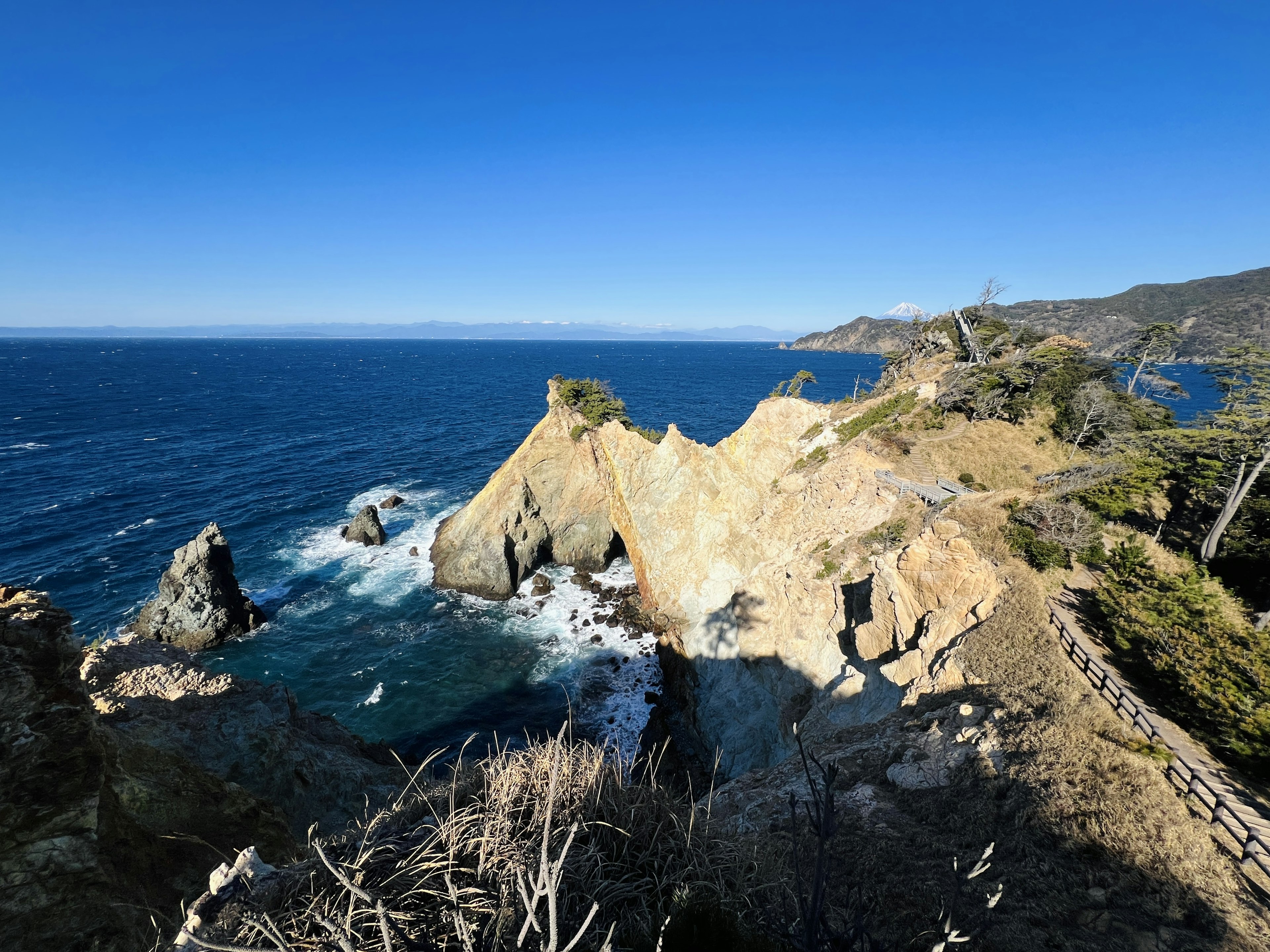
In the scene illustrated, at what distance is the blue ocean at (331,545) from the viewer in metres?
28.9

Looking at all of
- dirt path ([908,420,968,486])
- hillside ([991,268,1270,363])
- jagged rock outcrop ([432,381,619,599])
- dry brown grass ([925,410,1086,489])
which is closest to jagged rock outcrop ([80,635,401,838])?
jagged rock outcrop ([432,381,619,599])

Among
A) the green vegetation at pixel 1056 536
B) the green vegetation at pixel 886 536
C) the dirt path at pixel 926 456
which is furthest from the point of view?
the dirt path at pixel 926 456

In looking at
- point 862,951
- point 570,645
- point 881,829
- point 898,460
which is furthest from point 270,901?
point 570,645

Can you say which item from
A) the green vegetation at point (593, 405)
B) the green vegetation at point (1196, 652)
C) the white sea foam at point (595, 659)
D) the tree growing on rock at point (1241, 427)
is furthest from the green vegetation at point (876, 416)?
the white sea foam at point (595, 659)

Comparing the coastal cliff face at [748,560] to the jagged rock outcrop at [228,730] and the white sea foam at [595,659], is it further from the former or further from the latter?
the jagged rock outcrop at [228,730]

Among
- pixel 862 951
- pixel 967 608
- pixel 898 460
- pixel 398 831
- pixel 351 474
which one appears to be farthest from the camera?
pixel 351 474

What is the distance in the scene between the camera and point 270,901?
4.29 metres

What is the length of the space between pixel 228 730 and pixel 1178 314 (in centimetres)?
19488

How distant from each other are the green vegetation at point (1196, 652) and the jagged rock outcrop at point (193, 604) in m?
40.8

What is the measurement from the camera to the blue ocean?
2886 cm

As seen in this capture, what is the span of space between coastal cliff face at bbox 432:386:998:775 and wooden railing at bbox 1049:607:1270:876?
9.44 feet

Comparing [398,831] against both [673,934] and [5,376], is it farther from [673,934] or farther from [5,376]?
[5,376]

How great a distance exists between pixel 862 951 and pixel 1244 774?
556 inches

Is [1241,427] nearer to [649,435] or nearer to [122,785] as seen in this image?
[649,435]
